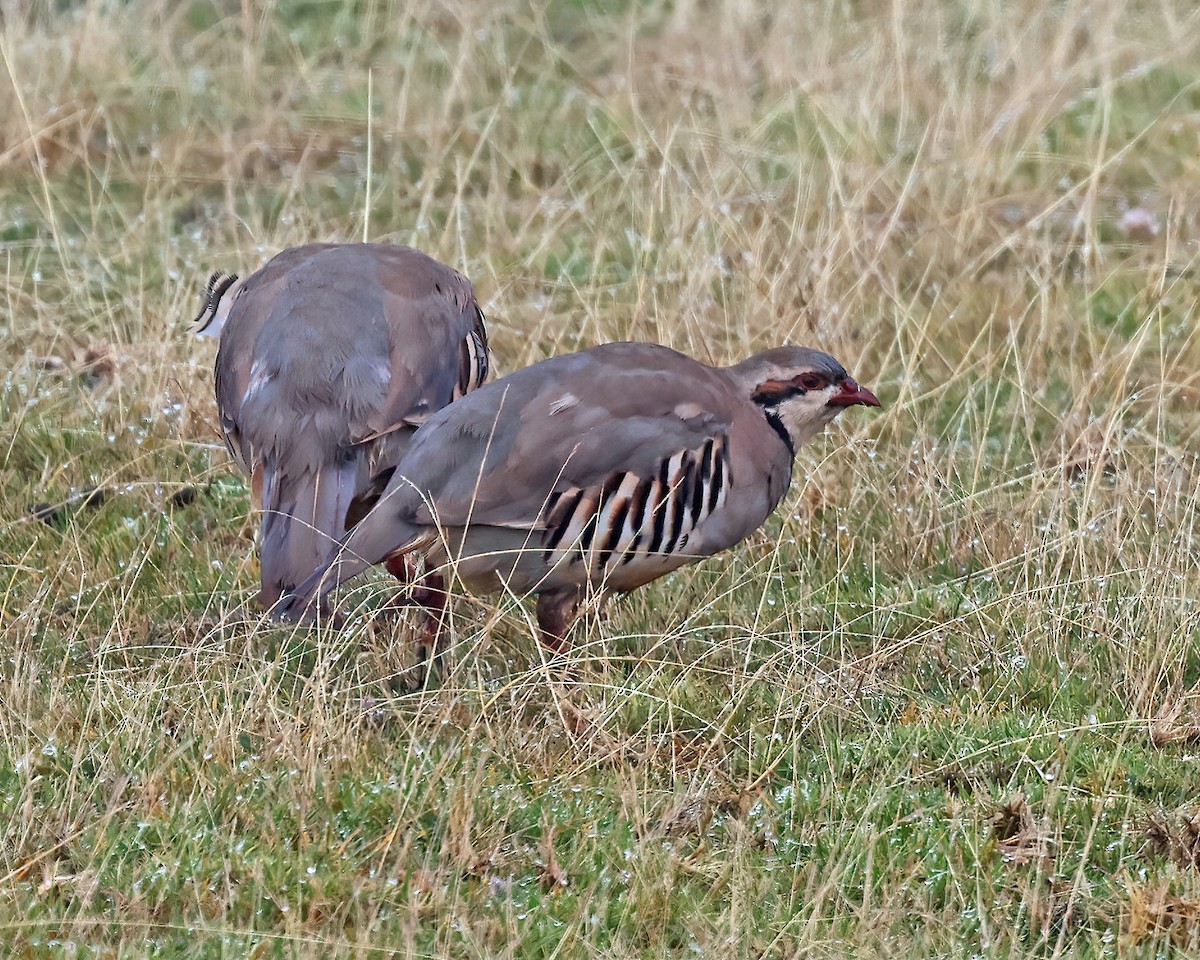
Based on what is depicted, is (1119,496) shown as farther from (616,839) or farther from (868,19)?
(868,19)

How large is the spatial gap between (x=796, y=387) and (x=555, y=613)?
834mm

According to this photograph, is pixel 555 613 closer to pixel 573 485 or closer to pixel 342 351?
pixel 573 485

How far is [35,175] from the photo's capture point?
7.14 meters

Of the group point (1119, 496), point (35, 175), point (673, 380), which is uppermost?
point (673, 380)

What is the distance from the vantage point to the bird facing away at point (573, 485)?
3941 mm

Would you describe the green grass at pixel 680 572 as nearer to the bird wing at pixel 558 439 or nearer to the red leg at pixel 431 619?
the red leg at pixel 431 619

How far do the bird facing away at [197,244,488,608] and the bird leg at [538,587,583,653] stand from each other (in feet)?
1.61

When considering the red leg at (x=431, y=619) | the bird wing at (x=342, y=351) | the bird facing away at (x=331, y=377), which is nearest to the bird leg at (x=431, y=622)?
the red leg at (x=431, y=619)

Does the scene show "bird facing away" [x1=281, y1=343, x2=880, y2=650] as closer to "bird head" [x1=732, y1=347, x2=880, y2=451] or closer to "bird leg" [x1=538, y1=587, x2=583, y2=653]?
"bird leg" [x1=538, y1=587, x2=583, y2=653]

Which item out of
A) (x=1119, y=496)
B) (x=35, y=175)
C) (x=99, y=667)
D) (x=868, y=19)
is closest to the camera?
(x=99, y=667)

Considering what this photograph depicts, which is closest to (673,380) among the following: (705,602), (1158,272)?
(705,602)

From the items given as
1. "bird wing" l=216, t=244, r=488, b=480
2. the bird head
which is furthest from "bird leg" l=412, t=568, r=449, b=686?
the bird head

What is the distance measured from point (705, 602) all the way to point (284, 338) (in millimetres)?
1189

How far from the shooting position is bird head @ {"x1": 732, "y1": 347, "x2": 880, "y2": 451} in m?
4.44
